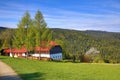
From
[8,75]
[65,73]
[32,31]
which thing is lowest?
[65,73]

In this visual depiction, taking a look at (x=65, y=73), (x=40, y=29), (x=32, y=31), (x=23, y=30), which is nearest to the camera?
(x=65, y=73)

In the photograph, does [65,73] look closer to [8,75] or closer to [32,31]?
[8,75]

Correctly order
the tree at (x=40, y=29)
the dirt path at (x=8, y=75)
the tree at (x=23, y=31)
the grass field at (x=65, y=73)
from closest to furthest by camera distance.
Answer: the dirt path at (x=8, y=75) < the grass field at (x=65, y=73) < the tree at (x=40, y=29) < the tree at (x=23, y=31)

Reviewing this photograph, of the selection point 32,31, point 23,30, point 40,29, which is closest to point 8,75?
point 40,29

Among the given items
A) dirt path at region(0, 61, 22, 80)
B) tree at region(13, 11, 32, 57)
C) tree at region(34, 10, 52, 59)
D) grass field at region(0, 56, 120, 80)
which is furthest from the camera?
tree at region(13, 11, 32, 57)

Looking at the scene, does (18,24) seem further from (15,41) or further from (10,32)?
(10,32)

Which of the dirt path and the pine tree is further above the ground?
the pine tree

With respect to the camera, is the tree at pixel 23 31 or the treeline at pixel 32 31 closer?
the treeline at pixel 32 31

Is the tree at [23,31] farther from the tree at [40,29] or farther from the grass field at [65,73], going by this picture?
the grass field at [65,73]

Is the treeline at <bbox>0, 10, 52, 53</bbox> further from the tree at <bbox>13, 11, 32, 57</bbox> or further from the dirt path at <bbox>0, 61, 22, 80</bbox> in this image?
the dirt path at <bbox>0, 61, 22, 80</bbox>

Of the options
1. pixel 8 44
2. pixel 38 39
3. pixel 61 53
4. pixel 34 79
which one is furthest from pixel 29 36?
pixel 61 53

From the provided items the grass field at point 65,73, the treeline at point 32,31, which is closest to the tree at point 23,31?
the treeline at point 32,31

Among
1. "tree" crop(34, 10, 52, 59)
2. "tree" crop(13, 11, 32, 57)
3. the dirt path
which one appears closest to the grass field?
the dirt path

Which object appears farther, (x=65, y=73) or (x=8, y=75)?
(x=65, y=73)
